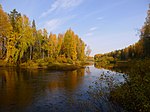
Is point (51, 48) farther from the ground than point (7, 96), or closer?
farther from the ground

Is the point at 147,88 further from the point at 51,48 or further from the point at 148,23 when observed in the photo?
the point at 51,48

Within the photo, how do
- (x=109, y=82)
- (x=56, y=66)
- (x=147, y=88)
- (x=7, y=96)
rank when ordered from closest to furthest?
(x=147, y=88) < (x=109, y=82) < (x=7, y=96) < (x=56, y=66)

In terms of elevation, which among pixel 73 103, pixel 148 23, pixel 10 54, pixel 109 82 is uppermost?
pixel 148 23

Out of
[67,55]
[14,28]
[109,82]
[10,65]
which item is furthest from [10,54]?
[109,82]

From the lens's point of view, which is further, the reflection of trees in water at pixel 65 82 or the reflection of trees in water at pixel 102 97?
the reflection of trees in water at pixel 65 82

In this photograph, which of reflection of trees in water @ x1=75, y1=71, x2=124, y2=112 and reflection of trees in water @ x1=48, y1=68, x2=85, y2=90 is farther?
reflection of trees in water @ x1=48, y1=68, x2=85, y2=90

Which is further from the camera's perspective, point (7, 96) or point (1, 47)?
point (1, 47)

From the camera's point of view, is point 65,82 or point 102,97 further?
point 65,82

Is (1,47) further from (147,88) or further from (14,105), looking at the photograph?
(147,88)

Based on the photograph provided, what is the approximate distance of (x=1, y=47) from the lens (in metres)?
58.7

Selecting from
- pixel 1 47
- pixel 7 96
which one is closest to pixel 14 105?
pixel 7 96

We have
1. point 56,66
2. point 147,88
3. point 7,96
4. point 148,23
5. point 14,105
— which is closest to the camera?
point 147,88

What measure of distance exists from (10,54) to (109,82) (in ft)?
166

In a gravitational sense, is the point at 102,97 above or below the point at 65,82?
above
